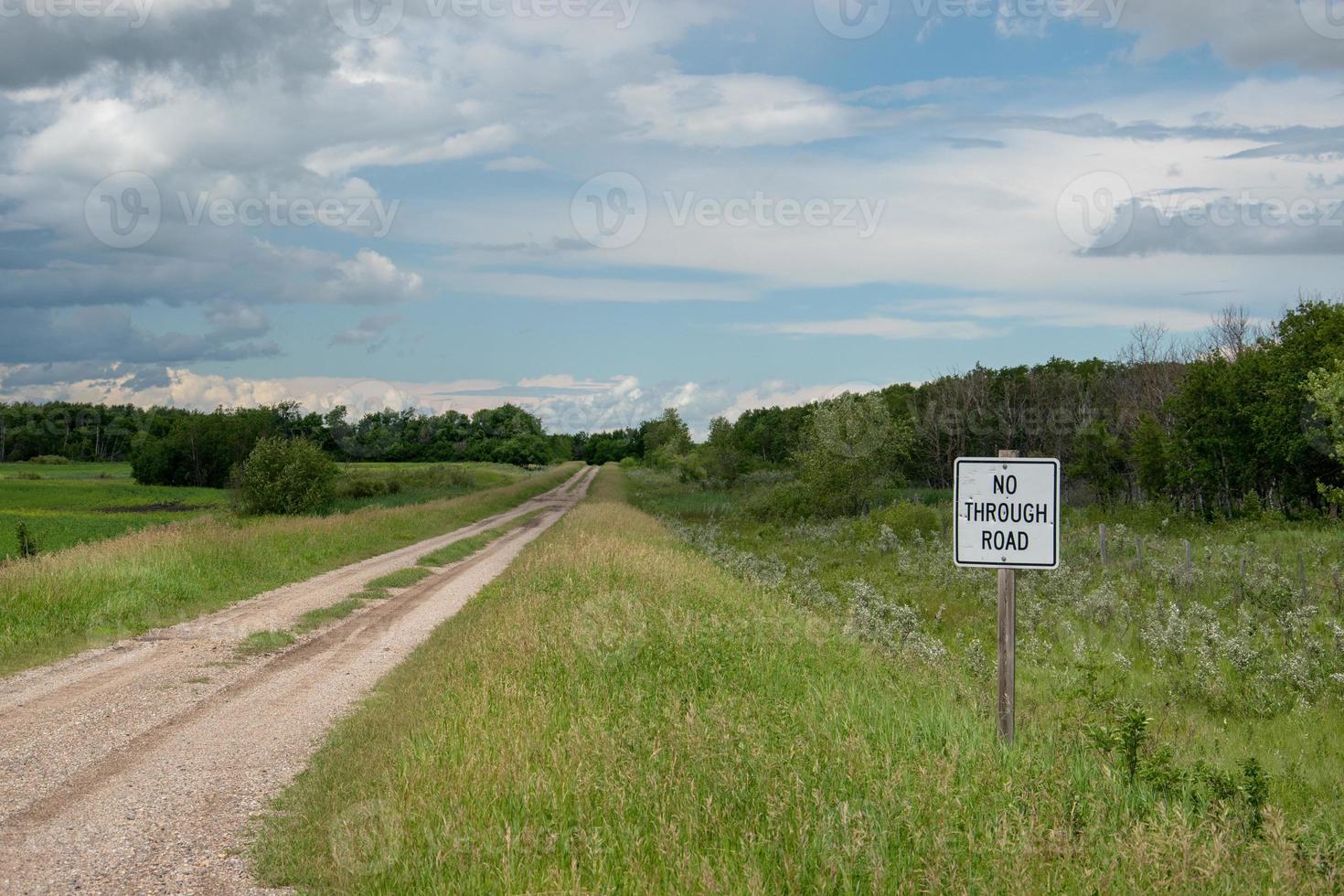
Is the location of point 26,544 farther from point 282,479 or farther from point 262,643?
point 282,479

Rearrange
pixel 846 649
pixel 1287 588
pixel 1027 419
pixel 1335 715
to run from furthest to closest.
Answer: pixel 1027 419
pixel 1287 588
pixel 1335 715
pixel 846 649

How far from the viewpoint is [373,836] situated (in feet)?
19.3

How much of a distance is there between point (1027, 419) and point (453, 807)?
91043 mm

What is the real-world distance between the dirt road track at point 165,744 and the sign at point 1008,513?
18.6 ft

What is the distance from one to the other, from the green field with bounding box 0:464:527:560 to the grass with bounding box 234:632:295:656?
25.3 m

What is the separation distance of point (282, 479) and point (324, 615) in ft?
101

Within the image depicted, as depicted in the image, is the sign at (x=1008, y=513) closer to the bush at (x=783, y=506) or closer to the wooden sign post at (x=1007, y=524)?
the wooden sign post at (x=1007, y=524)

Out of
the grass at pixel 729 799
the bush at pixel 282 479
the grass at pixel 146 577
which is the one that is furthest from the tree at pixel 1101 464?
the grass at pixel 729 799

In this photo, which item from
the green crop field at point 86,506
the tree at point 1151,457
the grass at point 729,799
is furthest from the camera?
the tree at point 1151,457

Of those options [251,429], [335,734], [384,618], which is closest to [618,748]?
[335,734]

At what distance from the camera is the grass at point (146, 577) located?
14648 mm

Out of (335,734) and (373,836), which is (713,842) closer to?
(373,836)

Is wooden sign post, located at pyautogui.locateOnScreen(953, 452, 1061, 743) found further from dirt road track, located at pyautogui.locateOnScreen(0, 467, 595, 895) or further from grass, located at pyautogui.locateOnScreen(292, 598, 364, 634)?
grass, located at pyautogui.locateOnScreen(292, 598, 364, 634)

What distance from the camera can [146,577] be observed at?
60.0 ft
